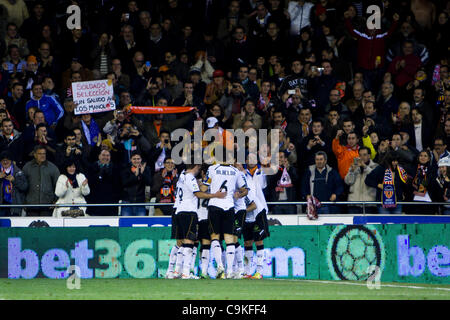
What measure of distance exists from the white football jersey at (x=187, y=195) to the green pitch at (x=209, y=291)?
4.44ft

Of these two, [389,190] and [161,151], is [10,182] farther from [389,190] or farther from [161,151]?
[389,190]

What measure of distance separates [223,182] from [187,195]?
0.64 metres

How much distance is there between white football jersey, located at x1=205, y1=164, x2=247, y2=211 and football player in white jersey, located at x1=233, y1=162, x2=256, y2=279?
0.18 meters

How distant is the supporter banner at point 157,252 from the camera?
1584 cm

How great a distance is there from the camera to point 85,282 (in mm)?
13141

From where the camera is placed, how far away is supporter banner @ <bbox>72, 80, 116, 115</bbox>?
17516 millimetres

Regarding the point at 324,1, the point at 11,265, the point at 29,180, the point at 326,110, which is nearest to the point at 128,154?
the point at 29,180

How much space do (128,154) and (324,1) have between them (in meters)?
6.21

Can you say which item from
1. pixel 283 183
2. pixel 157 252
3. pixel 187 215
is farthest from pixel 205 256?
pixel 283 183

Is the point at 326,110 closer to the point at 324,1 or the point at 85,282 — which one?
the point at 324,1

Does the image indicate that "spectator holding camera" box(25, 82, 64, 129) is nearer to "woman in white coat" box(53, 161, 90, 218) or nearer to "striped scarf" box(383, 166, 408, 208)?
"woman in white coat" box(53, 161, 90, 218)

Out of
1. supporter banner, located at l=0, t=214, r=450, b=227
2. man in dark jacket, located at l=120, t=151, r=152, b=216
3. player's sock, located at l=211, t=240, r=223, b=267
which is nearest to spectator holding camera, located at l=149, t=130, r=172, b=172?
man in dark jacket, located at l=120, t=151, r=152, b=216

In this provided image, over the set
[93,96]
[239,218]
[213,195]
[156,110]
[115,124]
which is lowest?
[239,218]

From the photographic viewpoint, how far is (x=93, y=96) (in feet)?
57.8
